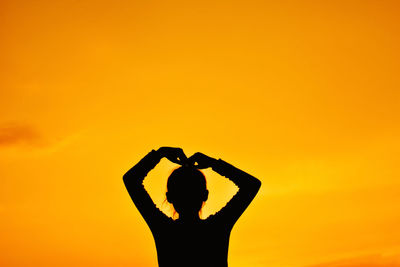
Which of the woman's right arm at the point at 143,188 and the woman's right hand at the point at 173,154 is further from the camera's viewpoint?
the woman's right hand at the point at 173,154

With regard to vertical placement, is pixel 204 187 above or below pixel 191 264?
above

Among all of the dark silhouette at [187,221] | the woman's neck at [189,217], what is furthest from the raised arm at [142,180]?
the woman's neck at [189,217]

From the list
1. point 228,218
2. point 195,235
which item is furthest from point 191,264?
point 228,218

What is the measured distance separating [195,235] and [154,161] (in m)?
0.70

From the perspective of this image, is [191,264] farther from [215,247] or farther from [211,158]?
[211,158]

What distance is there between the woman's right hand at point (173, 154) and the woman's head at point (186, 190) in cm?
10

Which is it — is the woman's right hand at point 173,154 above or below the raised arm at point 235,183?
above

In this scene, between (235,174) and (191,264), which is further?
(235,174)

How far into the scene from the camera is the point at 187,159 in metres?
3.85

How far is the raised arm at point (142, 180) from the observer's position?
3.70 metres

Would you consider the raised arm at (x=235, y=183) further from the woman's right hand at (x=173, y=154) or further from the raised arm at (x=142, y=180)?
the raised arm at (x=142, y=180)

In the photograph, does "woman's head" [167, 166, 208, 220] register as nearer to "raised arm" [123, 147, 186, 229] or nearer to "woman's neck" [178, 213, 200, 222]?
"woman's neck" [178, 213, 200, 222]

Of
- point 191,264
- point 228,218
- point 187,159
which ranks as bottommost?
point 191,264

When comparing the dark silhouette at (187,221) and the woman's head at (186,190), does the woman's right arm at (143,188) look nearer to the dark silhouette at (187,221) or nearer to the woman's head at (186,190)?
the dark silhouette at (187,221)
